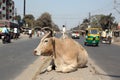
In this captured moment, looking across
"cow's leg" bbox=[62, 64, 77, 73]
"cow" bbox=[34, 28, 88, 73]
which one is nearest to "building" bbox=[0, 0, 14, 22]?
"cow" bbox=[34, 28, 88, 73]

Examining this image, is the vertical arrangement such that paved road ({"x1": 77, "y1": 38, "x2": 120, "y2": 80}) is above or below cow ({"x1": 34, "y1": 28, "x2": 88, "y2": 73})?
below

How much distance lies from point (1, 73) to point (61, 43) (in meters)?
2.63

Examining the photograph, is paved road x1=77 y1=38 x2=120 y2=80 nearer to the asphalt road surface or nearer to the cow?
the asphalt road surface

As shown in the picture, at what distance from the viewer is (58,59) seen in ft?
44.0

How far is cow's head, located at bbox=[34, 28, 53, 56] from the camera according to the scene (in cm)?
1274

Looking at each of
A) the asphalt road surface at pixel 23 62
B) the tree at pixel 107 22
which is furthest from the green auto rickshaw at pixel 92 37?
the tree at pixel 107 22

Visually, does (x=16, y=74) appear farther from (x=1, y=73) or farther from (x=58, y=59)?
(x=58, y=59)

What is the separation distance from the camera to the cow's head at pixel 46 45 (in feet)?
41.8

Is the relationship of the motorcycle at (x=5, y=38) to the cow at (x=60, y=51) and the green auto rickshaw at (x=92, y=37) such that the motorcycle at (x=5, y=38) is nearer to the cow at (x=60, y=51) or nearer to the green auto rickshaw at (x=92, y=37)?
the green auto rickshaw at (x=92, y=37)

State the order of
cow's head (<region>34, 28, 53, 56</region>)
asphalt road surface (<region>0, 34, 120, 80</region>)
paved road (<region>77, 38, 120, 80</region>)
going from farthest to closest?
paved road (<region>77, 38, 120, 80</region>) < asphalt road surface (<region>0, 34, 120, 80</region>) < cow's head (<region>34, 28, 53, 56</region>)

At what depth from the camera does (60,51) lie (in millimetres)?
13500

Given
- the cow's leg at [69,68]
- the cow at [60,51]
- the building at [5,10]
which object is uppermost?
the building at [5,10]

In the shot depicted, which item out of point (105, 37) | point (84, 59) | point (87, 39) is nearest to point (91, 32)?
point (87, 39)

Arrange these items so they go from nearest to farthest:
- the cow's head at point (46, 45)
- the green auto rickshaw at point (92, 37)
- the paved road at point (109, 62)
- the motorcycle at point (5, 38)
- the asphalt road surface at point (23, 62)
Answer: the cow's head at point (46, 45), the asphalt road surface at point (23, 62), the paved road at point (109, 62), the motorcycle at point (5, 38), the green auto rickshaw at point (92, 37)
